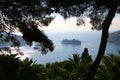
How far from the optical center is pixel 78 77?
26234 mm

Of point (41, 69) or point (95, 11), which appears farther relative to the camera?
point (41, 69)

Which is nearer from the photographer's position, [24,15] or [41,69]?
[24,15]

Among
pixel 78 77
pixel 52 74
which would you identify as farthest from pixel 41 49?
pixel 52 74

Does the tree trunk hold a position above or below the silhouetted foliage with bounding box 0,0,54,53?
below

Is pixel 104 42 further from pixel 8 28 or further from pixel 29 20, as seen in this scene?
pixel 8 28

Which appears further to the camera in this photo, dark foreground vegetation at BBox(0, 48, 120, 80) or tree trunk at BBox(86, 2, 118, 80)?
dark foreground vegetation at BBox(0, 48, 120, 80)

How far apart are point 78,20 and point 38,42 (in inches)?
97.7

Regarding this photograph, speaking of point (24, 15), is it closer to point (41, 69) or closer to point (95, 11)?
point (95, 11)

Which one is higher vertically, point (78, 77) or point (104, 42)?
point (78, 77)

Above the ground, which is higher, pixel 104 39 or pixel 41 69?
pixel 41 69

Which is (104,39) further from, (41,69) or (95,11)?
(41,69)

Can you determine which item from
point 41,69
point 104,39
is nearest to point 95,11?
point 104,39

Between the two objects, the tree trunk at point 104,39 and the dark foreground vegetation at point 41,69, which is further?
the dark foreground vegetation at point 41,69

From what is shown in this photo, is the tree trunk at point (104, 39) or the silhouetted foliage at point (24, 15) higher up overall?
the silhouetted foliage at point (24, 15)
